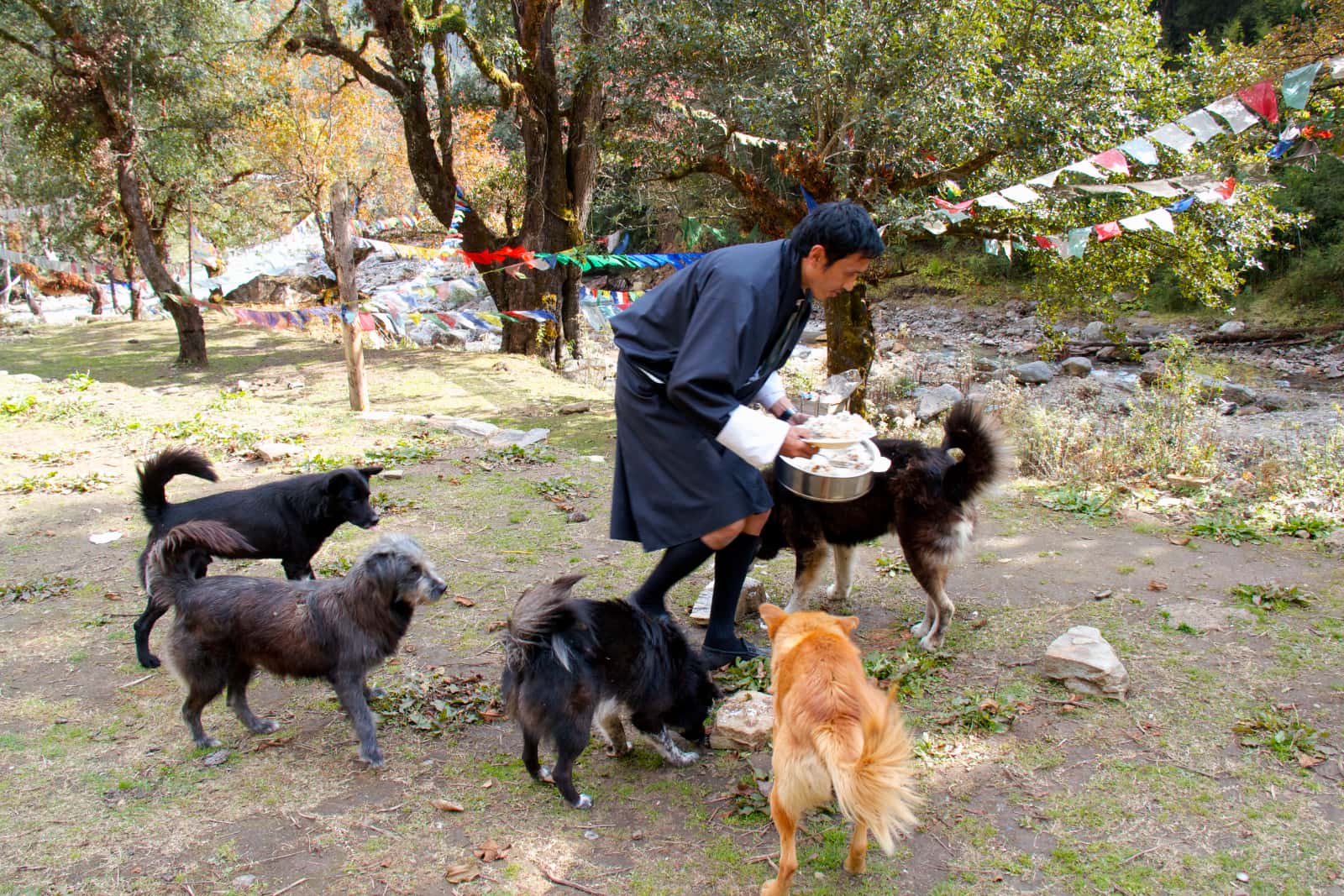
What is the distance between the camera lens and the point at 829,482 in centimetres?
312

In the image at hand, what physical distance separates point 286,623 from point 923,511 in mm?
2935

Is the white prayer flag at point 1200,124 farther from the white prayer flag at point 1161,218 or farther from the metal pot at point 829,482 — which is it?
the metal pot at point 829,482

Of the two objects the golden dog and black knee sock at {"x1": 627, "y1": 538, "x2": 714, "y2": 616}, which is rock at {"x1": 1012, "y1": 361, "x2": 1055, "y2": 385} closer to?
black knee sock at {"x1": 627, "y1": 538, "x2": 714, "y2": 616}

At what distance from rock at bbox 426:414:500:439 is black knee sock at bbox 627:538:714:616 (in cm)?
542

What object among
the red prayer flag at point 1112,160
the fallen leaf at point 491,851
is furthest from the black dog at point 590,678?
the red prayer flag at point 1112,160

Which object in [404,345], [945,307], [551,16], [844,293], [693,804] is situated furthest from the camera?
[945,307]

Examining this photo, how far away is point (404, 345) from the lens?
16.5 m

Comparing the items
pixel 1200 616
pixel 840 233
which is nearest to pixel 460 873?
pixel 840 233

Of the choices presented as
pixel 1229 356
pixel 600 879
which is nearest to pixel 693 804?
pixel 600 879

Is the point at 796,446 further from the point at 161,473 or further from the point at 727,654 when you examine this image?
the point at 161,473

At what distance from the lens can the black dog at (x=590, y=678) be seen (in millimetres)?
2875

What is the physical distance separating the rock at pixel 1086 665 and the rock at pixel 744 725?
1.30 metres

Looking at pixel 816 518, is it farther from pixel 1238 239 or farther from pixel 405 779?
pixel 1238 239

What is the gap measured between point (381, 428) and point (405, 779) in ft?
20.5
